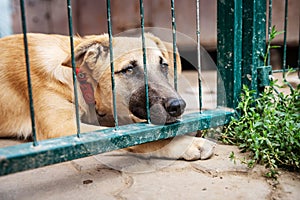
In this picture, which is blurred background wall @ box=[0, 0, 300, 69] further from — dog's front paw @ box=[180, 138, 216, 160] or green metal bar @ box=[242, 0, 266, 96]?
dog's front paw @ box=[180, 138, 216, 160]

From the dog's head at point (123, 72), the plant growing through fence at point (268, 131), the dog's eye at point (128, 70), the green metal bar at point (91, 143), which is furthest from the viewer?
the dog's eye at point (128, 70)

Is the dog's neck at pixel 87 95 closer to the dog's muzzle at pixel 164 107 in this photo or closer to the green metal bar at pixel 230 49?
the dog's muzzle at pixel 164 107

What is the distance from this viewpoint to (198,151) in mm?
1896


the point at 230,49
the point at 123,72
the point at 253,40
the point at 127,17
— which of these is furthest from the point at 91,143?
the point at 127,17

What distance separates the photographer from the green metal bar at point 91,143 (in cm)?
134

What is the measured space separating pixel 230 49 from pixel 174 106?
68cm

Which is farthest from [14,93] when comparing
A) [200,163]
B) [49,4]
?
[49,4]

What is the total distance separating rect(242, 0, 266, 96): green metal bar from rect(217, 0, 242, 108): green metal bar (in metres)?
0.06

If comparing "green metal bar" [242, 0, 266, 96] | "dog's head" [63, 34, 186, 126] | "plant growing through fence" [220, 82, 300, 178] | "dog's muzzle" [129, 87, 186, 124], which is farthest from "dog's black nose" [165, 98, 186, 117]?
"green metal bar" [242, 0, 266, 96]

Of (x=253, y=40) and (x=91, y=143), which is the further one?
(x=253, y=40)

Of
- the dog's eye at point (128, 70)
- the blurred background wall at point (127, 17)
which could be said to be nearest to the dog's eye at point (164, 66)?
the dog's eye at point (128, 70)

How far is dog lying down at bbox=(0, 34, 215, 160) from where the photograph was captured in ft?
6.37

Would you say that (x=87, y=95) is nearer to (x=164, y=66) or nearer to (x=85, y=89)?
(x=85, y=89)

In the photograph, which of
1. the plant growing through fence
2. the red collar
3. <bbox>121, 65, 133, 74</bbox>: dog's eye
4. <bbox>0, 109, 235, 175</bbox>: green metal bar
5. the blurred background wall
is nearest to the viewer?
<bbox>0, 109, 235, 175</bbox>: green metal bar
